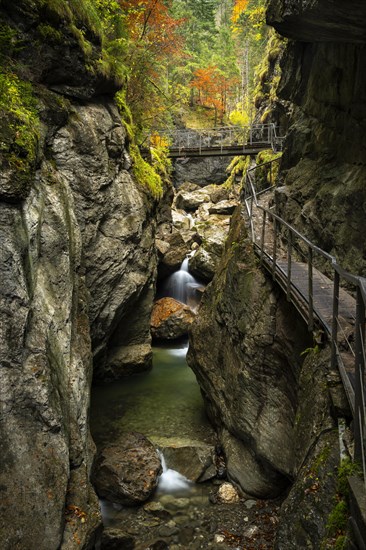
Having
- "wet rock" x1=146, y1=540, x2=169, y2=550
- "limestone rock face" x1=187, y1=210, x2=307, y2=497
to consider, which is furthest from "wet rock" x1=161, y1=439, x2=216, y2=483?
"wet rock" x1=146, y1=540, x2=169, y2=550

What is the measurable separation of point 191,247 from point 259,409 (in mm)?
19042

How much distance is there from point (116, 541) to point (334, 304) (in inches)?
246

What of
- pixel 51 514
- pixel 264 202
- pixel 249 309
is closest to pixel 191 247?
pixel 264 202

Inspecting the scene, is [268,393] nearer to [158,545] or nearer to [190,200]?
[158,545]

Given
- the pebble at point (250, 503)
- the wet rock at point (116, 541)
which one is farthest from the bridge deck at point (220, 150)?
the wet rock at point (116, 541)

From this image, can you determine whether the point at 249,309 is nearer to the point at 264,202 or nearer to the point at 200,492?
the point at 200,492

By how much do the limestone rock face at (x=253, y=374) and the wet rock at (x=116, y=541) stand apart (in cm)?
274

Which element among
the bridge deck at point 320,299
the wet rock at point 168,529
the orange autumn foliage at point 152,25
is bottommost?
the wet rock at point 168,529

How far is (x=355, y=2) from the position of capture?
18.0 ft

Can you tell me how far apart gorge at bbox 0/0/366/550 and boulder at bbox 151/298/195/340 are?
465cm

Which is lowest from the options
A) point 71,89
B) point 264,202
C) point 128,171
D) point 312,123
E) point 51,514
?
point 51,514

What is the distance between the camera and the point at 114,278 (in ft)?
42.5

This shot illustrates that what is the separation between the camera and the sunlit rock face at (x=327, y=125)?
690cm

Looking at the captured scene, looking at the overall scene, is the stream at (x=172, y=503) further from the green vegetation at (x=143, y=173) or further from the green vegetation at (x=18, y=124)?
the green vegetation at (x=143, y=173)
